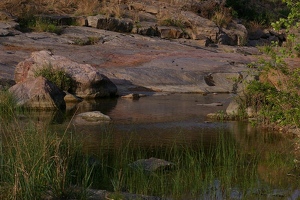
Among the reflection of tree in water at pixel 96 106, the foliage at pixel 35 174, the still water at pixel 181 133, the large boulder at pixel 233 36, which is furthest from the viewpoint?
the large boulder at pixel 233 36

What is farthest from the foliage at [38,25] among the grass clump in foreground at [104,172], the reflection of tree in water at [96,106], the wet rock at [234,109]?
the grass clump in foreground at [104,172]

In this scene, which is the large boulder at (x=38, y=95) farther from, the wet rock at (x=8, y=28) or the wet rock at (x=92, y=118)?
the wet rock at (x=8, y=28)

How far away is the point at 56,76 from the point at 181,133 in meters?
7.59

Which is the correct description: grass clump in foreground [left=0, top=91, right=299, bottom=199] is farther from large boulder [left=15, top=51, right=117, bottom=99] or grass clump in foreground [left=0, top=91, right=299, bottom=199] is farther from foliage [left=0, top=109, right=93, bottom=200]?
large boulder [left=15, top=51, right=117, bottom=99]

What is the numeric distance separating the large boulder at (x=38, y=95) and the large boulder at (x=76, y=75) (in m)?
2.47

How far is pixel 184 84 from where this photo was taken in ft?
75.5

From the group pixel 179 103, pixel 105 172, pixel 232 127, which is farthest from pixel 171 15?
pixel 105 172

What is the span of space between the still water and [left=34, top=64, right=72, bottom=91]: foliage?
1.25 meters

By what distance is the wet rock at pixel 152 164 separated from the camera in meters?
9.04

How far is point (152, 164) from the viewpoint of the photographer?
9.38m

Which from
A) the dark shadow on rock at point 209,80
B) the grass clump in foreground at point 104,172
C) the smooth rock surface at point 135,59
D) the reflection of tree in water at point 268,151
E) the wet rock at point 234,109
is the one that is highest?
the grass clump in foreground at point 104,172

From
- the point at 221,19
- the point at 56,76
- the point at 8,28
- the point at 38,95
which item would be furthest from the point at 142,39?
the point at 38,95

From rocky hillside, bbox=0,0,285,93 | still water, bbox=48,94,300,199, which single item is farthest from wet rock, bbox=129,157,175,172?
rocky hillside, bbox=0,0,285,93

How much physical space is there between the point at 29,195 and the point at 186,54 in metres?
21.0
